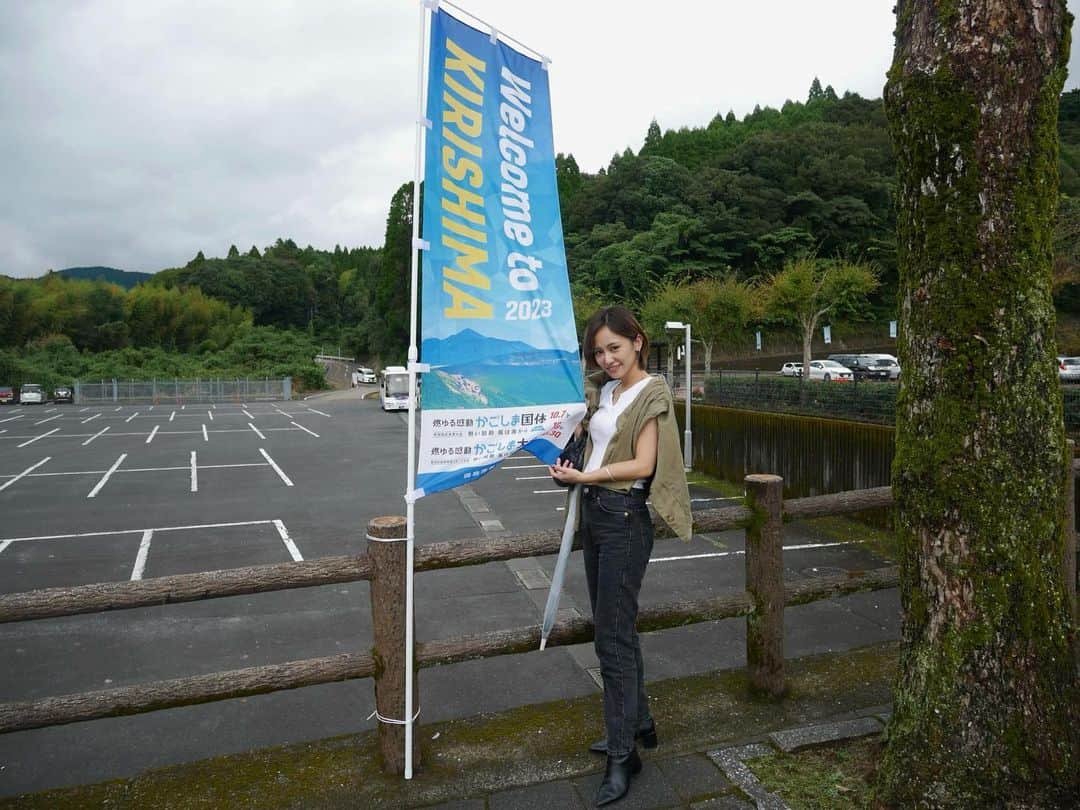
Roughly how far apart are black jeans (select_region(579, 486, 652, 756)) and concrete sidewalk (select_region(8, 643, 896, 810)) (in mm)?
308

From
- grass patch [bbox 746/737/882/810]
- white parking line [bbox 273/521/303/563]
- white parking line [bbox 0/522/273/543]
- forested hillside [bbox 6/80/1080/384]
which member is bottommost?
white parking line [bbox 273/521/303/563]

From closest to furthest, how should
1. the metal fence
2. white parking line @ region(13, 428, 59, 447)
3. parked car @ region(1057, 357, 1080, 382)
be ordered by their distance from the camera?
white parking line @ region(13, 428, 59, 447) < parked car @ region(1057, 357, 1080, 382) < the metal fence

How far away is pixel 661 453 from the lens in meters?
2.79

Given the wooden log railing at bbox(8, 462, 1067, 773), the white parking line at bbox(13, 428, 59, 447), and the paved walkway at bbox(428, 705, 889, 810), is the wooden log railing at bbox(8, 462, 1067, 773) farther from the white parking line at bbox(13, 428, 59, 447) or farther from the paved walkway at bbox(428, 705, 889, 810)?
the white parking line at bbox(13, 428, 59, 447)

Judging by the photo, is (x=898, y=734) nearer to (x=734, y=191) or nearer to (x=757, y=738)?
(x=757, y=738)

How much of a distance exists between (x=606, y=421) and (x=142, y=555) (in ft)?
24.3

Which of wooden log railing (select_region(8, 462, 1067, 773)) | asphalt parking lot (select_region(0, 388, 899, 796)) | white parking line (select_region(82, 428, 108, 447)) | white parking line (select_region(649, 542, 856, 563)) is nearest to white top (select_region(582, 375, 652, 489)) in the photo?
wooden log railing (select_region(8, 462, 1067, 773))

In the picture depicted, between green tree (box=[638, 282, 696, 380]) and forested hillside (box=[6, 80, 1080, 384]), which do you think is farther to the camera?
forested hillside (box=[6, 80, 1080, 384])

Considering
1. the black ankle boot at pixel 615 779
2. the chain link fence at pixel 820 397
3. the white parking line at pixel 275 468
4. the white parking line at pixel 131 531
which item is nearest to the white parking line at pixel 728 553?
the chain link fence at pixel 820 397

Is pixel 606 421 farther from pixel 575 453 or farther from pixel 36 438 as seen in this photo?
pixel 36 438

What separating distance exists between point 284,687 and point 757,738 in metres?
1.98

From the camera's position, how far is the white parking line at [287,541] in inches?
334

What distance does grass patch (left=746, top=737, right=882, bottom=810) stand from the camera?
2.74m

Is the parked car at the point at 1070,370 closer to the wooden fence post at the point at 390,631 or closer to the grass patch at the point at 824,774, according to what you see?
the grass patch at the point at 824,774
